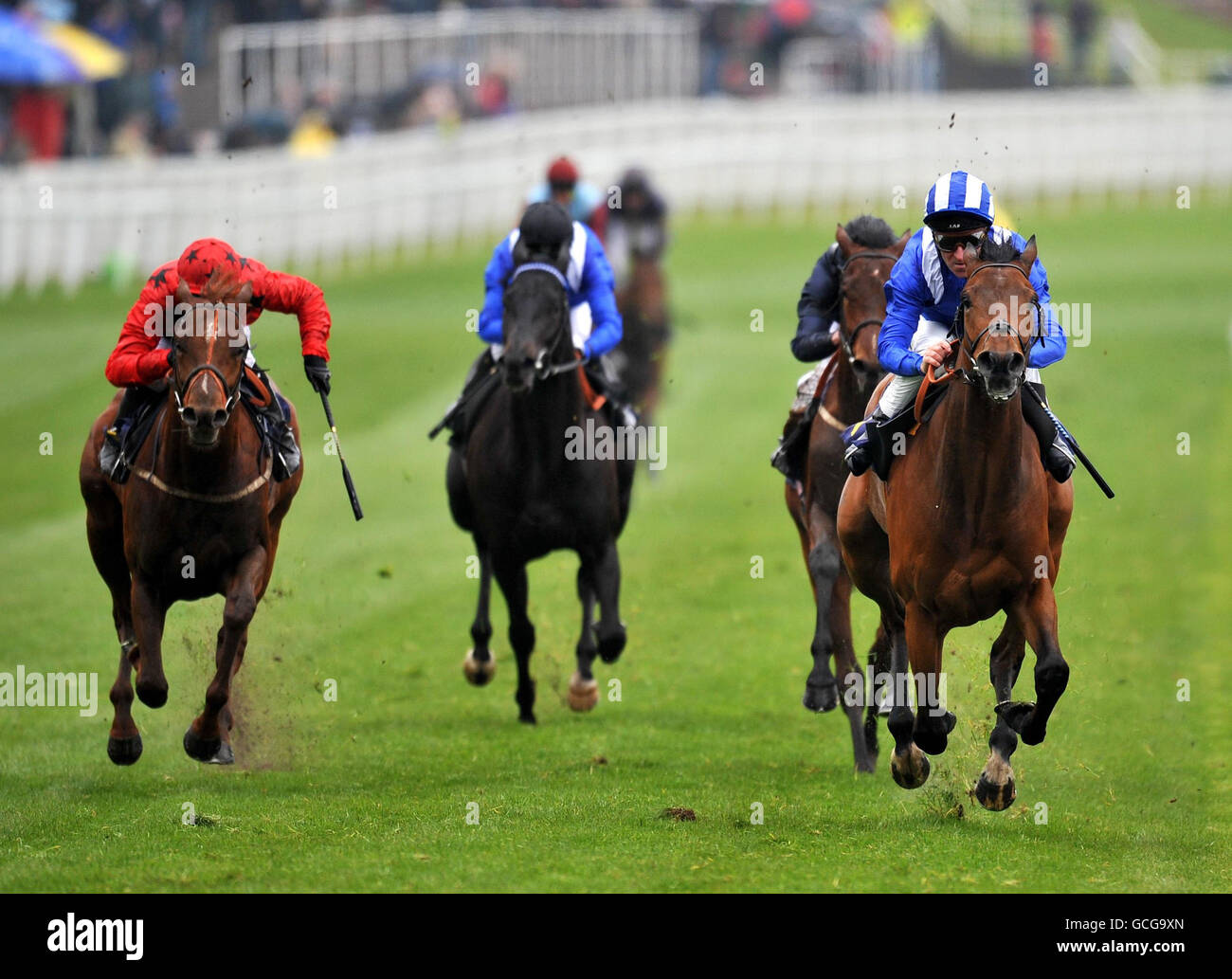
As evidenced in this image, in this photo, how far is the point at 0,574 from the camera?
51.8 feet

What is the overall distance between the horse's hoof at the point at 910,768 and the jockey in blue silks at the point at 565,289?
3.03 metres

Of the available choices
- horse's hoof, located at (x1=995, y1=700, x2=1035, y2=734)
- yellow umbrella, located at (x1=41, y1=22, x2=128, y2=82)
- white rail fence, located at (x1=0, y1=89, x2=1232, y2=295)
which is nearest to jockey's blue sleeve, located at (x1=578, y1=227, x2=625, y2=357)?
horse's hoof, located at (x1=995, y1=700, x2=1035, y2=734)

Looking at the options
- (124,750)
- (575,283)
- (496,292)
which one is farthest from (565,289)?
(124,750)

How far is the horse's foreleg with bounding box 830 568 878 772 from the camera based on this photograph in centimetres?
1005

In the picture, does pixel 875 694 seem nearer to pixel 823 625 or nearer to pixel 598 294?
pixel 823 625

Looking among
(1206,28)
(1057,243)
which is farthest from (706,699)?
(1206,28)

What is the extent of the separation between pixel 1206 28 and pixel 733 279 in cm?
2716

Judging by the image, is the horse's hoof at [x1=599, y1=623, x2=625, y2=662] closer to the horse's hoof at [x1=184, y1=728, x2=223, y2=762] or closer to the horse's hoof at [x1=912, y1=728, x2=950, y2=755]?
the horse's hoof at [x1=184, y1=728, x2=223, y2=762]

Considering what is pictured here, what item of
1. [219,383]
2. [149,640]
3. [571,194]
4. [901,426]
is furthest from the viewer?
[571,194]

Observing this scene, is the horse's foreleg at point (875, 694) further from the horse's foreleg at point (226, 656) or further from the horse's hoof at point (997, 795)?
the horse's foreleg at point (226, 656)

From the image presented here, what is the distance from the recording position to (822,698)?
395 inches

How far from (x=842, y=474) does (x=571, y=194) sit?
14.5ft

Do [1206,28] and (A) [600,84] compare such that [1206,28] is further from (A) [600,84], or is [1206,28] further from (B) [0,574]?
(B) [0,574]

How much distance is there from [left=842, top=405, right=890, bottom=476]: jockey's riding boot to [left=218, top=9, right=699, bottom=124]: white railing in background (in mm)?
23537
